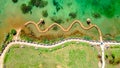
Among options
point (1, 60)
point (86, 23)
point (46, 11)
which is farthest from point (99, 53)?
point (1, 60)

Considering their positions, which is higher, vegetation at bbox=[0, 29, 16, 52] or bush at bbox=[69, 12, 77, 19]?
bush at bbox=[69, 12, 77, 19]

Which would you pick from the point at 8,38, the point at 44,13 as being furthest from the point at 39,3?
the point at 8,38

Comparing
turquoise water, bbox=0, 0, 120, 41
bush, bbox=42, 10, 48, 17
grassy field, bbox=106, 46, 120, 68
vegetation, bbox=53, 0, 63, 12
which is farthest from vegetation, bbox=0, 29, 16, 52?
grassy field, bbox=106, 46, 120, 68

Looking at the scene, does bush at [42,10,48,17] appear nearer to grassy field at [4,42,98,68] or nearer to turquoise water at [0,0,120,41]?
turquoise water at [0,0,120,41]

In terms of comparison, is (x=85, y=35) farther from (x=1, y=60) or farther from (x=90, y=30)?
(x=1, y=60)

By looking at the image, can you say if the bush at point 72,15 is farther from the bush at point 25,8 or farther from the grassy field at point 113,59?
the grassy field at point 113,59
